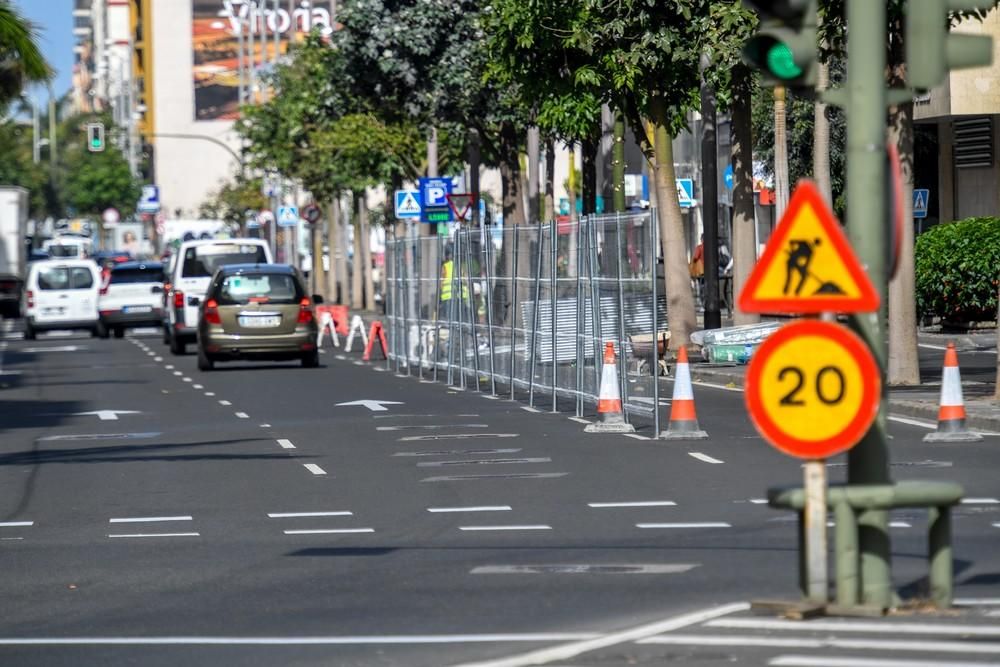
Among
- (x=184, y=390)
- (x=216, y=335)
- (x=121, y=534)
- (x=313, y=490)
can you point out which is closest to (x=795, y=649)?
(x=121, y=534)

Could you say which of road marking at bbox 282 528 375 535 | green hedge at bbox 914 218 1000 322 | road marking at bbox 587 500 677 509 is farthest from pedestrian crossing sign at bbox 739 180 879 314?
green hedge at bbox 914 218 1000 322

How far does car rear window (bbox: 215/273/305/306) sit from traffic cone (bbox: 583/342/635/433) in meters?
14.2

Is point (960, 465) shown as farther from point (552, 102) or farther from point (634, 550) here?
point (552, 102)

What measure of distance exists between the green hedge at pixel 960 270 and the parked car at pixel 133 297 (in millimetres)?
19863

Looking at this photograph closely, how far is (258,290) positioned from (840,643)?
86.9 ft

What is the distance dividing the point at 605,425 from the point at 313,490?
522 cm

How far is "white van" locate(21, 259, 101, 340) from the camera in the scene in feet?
173

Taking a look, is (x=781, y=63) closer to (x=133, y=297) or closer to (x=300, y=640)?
(x=300, y=640)

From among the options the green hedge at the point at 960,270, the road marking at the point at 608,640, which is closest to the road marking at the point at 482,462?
the road marking at the point at 608,640

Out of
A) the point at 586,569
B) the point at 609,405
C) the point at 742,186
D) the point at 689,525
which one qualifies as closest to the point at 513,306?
the point at 609,405

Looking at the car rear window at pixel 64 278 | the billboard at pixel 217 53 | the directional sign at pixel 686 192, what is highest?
the billboard at pixel 217 53

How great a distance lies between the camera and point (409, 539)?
500 inches

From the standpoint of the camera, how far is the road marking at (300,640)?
9023 mm

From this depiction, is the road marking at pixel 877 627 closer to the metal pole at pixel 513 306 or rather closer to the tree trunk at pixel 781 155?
the metal pole at pixel 513 306
